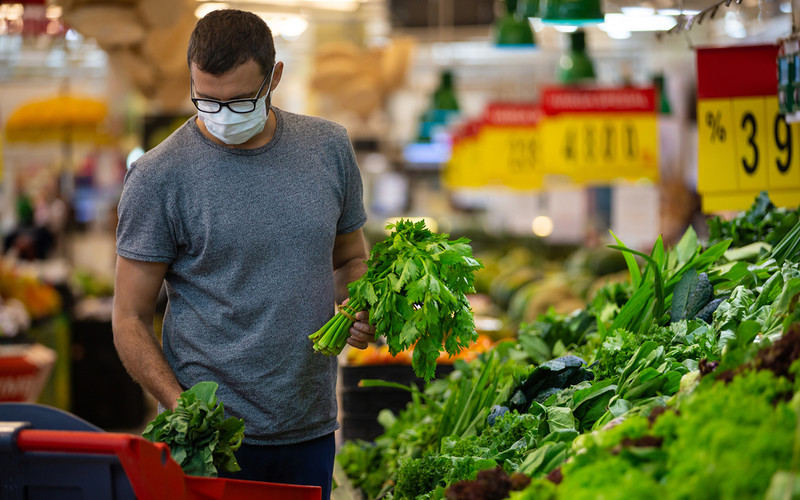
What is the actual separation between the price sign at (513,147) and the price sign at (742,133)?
20.7 ft

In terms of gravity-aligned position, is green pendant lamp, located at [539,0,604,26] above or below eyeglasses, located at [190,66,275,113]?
above

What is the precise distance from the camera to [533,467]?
2.01 meters

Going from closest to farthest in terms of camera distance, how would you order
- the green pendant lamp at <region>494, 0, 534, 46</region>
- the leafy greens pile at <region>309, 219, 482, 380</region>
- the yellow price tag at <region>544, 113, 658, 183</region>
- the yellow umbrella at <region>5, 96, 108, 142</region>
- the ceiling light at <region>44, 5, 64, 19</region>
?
the leafy greens pile at <region>309, 219, 482, 380</region>
the ceiling light at <region>44, 5, 64, 19</region>
the green pendant lamp at <region>494, 0, 534, 46</region>
the yellow price tag at <region>544, 113, 658, 183</region>
the yellow umbrella at <region>5, 96, 108, 142</region>

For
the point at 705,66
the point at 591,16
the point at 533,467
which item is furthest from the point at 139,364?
the point at 591,16

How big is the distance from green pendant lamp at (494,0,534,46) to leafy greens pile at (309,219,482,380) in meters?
4.53

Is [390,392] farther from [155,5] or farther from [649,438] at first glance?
[155,5]

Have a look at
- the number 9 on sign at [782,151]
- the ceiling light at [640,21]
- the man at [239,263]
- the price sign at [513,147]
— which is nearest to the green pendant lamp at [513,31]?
the ceiling light at [640,21]

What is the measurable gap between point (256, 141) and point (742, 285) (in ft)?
4.60

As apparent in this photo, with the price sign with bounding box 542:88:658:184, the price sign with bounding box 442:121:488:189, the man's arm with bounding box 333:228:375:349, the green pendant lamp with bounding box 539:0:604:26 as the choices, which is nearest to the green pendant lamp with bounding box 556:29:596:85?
the price sign with bounding box 542:88:658:184

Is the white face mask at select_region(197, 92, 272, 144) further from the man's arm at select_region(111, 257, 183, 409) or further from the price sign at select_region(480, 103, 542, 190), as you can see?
the price sign at select_region(480, 103, 542, 190)

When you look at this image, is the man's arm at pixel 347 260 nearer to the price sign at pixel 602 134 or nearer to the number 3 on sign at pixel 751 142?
the number 3 on sign at pixel 751 142

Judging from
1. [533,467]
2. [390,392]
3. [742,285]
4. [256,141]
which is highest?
[256,141]

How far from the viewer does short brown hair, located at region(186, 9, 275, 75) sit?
2.24m


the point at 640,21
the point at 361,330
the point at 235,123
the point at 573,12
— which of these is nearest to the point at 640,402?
the point at 361,330
